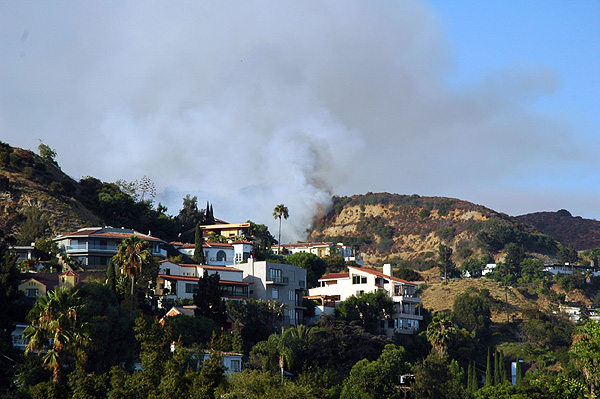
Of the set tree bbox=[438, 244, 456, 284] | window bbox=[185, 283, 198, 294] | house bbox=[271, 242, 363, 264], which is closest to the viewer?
window bbox=[185, 283, 198, 294]

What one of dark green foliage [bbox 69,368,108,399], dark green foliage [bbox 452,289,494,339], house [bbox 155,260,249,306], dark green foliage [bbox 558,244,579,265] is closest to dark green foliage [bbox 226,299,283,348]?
house [bbox 155,260,249,306]

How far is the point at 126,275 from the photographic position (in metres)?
87.6

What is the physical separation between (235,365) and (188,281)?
62.1ft

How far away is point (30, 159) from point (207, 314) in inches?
2573

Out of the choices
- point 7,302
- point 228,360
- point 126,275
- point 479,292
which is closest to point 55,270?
point 126,275

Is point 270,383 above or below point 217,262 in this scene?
below

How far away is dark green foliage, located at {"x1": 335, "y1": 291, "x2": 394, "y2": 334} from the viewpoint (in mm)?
102931

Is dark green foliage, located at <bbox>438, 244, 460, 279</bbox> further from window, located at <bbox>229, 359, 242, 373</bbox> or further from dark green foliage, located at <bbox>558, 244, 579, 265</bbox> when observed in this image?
window, located at <bbox>229, 359, 242, 373</bbox>

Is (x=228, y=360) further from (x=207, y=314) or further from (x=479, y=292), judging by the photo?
(x=479, y=292)

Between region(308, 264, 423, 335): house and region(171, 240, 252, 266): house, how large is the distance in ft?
40.2

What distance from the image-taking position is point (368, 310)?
10531 cm

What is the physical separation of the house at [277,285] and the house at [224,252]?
54.6 ft

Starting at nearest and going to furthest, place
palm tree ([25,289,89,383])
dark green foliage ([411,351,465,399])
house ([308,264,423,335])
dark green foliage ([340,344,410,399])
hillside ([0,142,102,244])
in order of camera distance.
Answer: palm tree ([25,289,89,383]) < dark green foliage ([340,344,410,399]) < dark green foliage ([411,351,465,399]) < house ([308,264,423,335]) < hillside ([0,142,102,244])

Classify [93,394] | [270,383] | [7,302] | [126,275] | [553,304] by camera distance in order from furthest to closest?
[553,304] < [126,275] < [7,302] < [270,383] < [93,394]
